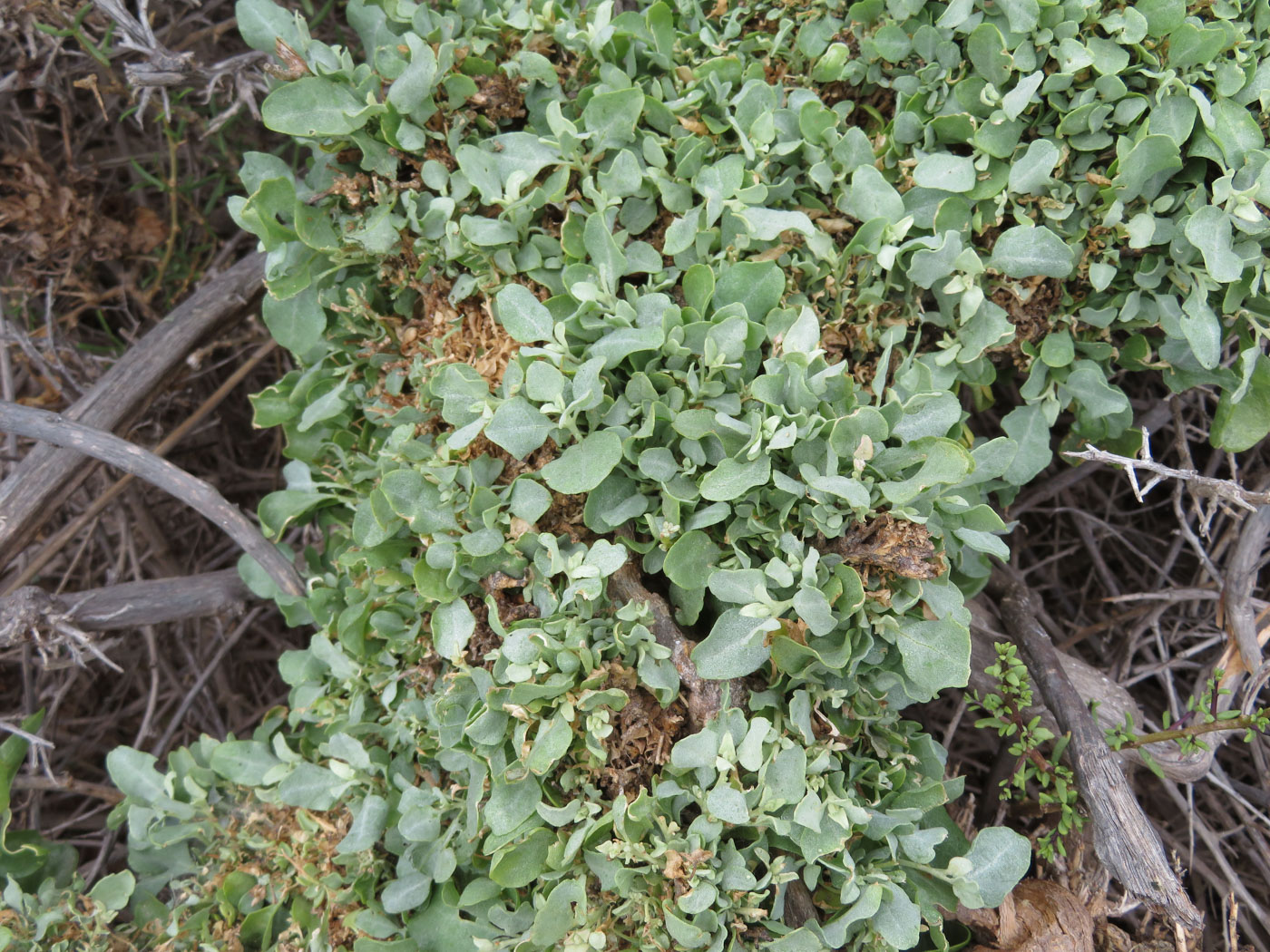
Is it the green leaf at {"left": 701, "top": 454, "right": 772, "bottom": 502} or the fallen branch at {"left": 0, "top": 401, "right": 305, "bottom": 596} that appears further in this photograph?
the fallen branch at {"left": 0, "top": 401, "right": 305, "bottom": 596}

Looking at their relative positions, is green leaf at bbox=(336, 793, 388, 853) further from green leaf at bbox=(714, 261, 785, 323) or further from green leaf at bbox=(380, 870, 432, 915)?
green leaf at bbox=(714, 261, 785, 323)

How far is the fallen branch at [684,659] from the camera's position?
1.28m

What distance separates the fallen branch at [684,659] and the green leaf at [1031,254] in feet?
2.59

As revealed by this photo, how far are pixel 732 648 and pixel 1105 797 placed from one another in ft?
2.55

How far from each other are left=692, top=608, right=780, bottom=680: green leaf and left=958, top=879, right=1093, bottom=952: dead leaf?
0.64m

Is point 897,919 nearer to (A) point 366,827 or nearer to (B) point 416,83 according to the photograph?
(A) point 366,827

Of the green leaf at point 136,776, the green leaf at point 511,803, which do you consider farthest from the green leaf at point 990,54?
the green leaf at point 136,776

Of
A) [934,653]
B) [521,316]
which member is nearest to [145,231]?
[521,316]

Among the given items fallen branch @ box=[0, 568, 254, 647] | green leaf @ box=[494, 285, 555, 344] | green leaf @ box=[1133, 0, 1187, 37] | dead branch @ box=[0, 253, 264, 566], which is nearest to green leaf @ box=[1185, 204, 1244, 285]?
green leaf @ box=[1133, 0, 1187, 37]

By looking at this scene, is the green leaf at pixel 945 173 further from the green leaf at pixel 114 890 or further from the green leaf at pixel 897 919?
the green leaf at pixel 114 890

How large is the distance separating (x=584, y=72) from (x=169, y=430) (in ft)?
5.80

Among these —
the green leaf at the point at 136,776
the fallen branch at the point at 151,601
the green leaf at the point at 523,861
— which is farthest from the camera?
the fallen branch at the point at 151,601

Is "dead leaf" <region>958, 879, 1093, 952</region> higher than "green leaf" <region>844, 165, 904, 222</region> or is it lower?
lower

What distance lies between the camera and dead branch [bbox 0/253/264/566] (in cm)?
184
